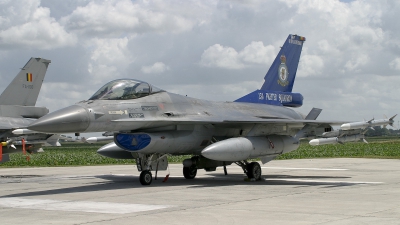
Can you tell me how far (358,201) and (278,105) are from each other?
9209 mm

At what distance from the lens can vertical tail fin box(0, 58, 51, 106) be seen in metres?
20.9

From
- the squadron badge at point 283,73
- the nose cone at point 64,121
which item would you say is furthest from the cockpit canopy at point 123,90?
the squadron badge at point 283,73

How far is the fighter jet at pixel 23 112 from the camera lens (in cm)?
1870

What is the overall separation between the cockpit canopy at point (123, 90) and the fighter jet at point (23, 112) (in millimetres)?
5136

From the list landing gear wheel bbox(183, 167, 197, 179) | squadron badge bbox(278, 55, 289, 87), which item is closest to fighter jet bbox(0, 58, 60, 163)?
landing gear wheel bbox(183, 167, 197, 179)

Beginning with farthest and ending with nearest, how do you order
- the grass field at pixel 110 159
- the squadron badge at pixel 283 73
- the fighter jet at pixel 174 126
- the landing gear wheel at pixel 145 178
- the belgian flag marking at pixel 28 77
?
the grass field at pixel 110 159 < the belgian flag marking at pixel 28 77 < the squadron badge at pixel 283 73 < the landing gear wheel at pixel 145 178 < the fighter jet at pixel 174 126

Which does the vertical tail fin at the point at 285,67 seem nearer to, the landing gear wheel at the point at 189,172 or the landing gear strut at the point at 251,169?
the landing gear strut at the point at 251,169

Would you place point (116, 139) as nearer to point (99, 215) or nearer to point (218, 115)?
point (218, 115)

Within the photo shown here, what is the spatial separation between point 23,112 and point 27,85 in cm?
163

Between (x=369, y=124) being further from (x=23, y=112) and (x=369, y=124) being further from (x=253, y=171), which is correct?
(x=23, y=112)

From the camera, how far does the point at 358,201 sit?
9836mm

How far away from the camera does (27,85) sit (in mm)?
21500

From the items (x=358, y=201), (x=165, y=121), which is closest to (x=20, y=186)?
(x=165, y=121)

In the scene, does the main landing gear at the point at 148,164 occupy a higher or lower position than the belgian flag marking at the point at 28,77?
lower
